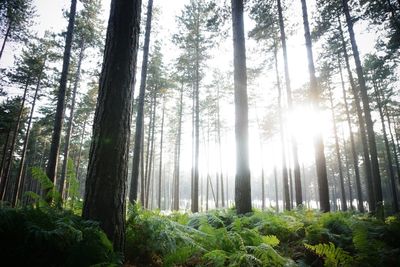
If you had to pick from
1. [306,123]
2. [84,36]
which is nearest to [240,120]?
[306,123]

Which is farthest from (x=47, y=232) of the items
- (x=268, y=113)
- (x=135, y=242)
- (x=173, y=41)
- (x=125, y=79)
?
(x=268, y=113)

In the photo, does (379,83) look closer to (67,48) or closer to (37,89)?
(67,48)

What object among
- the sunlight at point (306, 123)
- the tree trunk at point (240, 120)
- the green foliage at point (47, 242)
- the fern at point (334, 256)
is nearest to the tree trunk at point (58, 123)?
the tree trunk at point (240, 120)

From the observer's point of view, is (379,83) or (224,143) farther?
(224,143)

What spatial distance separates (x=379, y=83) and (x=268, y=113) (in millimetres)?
12875

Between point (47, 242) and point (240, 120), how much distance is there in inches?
249

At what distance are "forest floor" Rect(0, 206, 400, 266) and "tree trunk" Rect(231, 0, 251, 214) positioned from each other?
150 cm

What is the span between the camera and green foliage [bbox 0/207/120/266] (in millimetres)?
2529

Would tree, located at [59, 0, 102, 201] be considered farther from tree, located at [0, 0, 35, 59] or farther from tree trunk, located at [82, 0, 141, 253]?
tree trunk, located at [82, 0, 141, 253]

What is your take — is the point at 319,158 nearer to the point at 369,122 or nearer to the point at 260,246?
the point at 369,122

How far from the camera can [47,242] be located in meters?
2.69

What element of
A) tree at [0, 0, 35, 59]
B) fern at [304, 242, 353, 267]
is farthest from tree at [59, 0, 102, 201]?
fern at [304, 242, 353, 267]

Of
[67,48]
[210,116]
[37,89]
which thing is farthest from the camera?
[210,116]

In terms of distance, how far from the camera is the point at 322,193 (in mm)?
10008
